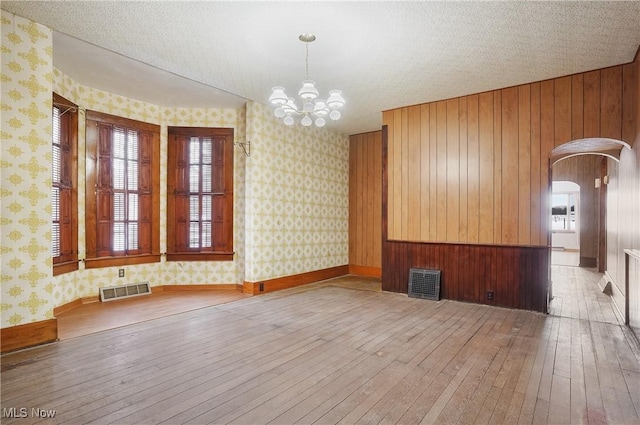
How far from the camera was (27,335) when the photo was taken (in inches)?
135

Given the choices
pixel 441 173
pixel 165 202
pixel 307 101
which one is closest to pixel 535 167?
pixel 441 173

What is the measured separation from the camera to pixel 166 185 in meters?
6.31

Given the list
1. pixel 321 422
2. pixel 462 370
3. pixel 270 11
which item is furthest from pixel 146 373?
pixel 270 11

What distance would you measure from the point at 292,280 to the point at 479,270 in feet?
11.4

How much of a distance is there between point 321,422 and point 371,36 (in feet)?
12.2

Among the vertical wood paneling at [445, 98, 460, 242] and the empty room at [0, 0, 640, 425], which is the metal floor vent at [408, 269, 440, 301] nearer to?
the empty room at [0, 0, 640, 425]

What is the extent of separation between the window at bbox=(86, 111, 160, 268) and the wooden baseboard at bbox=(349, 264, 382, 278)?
4.46 metres

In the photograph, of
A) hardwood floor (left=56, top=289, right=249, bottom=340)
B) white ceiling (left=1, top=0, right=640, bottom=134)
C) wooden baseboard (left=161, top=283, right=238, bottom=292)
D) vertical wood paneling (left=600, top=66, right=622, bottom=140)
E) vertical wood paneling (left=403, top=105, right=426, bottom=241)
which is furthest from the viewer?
wooden baseboard (left=161, top=283, right=238, bottom=292)

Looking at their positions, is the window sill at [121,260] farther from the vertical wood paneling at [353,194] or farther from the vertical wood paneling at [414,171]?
the vertical wood paneling at [414,171]

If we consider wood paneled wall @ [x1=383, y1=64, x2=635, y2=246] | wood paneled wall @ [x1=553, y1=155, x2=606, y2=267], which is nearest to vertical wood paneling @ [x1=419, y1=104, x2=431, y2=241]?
wood paneled wall @ [x1=383, y1=64, x2=635, y2=246]

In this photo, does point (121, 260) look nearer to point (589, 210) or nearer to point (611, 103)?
point (611, 103)

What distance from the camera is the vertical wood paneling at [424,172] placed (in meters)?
5.93

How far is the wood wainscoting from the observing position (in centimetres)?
497

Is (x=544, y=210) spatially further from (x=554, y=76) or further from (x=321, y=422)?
(x=321, y=422)
